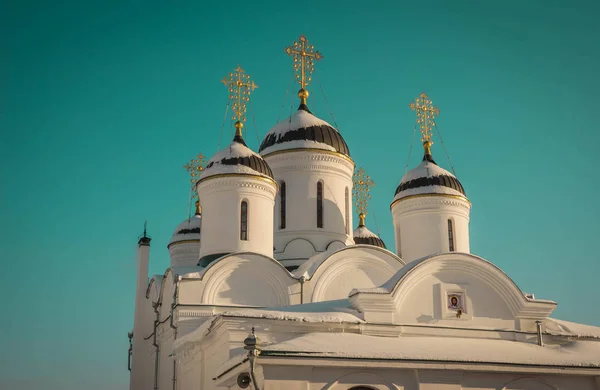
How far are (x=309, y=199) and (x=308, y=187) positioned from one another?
344 millimetres

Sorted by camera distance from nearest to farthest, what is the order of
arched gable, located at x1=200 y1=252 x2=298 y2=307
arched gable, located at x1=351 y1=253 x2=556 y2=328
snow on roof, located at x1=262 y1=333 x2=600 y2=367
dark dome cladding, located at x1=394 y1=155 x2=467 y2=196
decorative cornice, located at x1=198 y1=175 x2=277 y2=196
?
1. snow on roof, located at x1=262 y1=333 x2=600 y2=367
2. arched gable, located at x1=351 y1=253 x2=556 y2=328
3. arched gable, located at x1=200 y1=252 x2=298 y2=307
4. decorative cornice, located at x1=198 y1=175 x2=277 y2=196
5. dark dome cladding, located at x1=394 y1=155 x2=467 y2=196

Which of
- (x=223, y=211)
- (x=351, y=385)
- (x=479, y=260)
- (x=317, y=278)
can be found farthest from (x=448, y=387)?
(x=223, y=211)

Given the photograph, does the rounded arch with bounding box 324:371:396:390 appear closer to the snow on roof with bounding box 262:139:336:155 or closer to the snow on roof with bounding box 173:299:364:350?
the snow on roof with bounding box 173:299:364:350

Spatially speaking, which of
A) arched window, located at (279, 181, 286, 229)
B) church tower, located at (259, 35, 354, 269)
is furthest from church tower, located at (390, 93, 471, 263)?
arched window, located at (279, 181, 286, 229)

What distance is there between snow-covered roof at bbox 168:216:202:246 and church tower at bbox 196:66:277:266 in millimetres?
6029

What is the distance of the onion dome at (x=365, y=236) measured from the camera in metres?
26.1

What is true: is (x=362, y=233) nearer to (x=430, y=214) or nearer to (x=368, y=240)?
(x=368, y=240)

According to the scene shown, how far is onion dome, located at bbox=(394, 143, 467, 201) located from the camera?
21.5 metres

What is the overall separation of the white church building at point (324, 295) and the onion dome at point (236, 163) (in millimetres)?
40

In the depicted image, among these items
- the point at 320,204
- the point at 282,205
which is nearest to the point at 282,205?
the point at 282,205

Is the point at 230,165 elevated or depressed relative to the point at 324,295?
elevated

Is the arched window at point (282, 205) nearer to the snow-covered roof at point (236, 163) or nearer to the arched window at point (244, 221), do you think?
the snow-covered roof at point (236, 163)

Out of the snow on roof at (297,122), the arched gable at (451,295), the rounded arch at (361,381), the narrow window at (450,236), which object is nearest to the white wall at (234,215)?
the snow on roof at (297,122)

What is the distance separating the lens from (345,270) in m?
19.0
